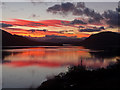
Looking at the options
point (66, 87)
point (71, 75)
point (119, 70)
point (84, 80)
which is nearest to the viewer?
point (66, 87)

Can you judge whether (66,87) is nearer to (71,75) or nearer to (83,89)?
(83,89)

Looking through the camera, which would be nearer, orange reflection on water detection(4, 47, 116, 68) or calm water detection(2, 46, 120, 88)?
calm water detection(2, 46, 120, 88)

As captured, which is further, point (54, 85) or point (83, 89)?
point (54, 85)

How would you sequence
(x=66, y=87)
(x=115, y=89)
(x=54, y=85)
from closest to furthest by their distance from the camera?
1. (x=115, y=89)
2. (x=66, y=87)
3. (x=54, y=85)

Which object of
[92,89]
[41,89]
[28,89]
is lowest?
[28,89]

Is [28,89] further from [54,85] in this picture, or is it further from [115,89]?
[115,89]

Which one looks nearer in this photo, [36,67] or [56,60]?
[36,67]

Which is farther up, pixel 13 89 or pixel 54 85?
pixel 54 85

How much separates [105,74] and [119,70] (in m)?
2.77

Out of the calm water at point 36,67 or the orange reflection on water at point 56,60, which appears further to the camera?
the orange reflection on water at point 56,60

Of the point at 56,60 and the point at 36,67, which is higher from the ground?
the point at 36,67

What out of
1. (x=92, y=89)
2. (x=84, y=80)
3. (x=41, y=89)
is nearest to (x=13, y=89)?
(x=41, y=89)

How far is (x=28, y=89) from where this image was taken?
17531mm

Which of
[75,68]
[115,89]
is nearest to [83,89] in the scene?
[115,89]
